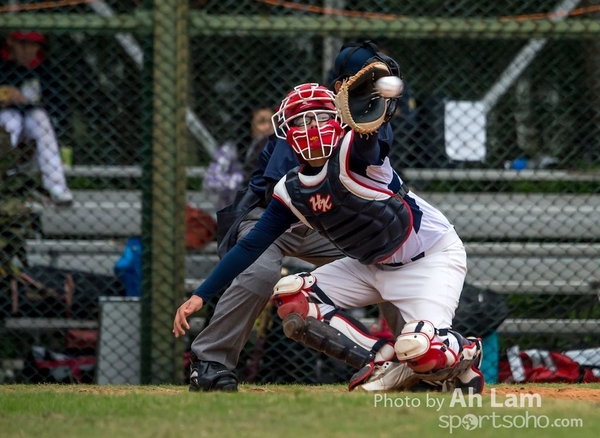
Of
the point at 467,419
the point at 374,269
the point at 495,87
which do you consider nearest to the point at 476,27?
the point at 495,87

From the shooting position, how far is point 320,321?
14.5ft

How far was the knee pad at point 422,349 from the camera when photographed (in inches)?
161

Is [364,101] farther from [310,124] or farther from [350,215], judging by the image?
[350,215]

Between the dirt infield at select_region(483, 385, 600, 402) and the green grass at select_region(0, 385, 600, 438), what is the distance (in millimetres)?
412

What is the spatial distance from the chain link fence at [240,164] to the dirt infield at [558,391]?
141 cm

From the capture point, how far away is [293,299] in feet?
14.4

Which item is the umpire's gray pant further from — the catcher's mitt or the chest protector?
the catcher's mitt

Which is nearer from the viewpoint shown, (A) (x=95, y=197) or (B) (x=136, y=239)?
(B) (x=136, y=239)

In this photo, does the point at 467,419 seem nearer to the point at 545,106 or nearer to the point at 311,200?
the point at 311,200

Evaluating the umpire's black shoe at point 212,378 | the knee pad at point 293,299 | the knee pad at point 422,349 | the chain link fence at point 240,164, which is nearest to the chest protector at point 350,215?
the knee pad at point 293,299

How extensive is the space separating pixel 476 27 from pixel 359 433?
375cm

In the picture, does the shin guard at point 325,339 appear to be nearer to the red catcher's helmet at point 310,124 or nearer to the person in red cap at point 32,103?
the red catcher's helmet at point 310,124

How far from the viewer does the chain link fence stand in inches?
243

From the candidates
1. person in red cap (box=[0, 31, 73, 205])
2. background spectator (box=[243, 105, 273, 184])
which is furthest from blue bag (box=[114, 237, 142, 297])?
background spectator (box=[243, 105, 273, 184])
